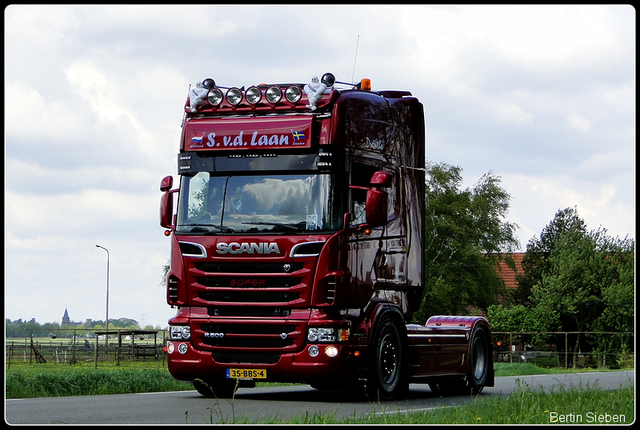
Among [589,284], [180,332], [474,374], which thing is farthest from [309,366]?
[589,284]

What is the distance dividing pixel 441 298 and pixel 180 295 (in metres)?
47.6

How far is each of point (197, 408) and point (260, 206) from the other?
259 centimetres

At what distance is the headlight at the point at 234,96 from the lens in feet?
45.1

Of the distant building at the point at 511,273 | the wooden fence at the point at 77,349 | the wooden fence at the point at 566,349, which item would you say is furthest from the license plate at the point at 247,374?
the distant building at the point at 511,273

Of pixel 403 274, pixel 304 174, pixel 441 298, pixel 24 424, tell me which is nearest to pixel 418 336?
pixel 403 274

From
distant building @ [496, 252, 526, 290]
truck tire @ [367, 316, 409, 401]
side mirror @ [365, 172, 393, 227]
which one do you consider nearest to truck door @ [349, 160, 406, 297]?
side mirror @ [365, 172, 393, 227]

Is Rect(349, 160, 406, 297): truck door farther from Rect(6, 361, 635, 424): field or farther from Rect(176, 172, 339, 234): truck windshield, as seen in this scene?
Rect(6, 361, 635, 424): field

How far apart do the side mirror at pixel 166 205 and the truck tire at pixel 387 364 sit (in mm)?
3069

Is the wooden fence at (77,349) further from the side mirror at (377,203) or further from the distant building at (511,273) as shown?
the side mirror at (377,203)

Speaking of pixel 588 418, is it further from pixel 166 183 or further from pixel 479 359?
pixel 479 359

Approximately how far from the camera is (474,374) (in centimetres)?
1644

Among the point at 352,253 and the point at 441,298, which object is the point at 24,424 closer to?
the point at 352,253

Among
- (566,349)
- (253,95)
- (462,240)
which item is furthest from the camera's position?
(462,240)

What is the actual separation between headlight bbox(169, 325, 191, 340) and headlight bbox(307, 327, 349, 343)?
63.7 inches
